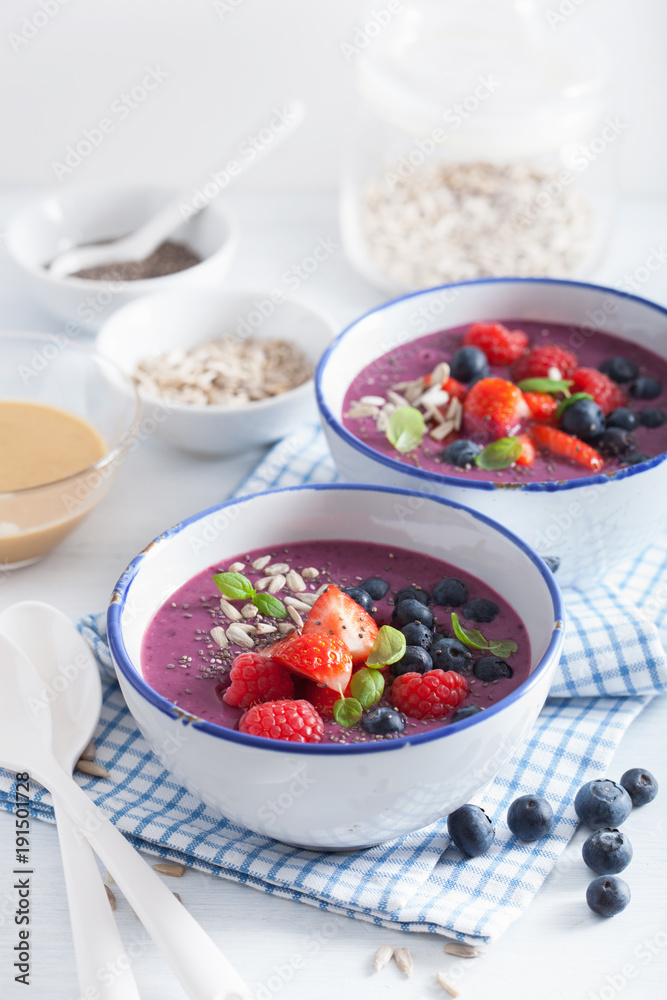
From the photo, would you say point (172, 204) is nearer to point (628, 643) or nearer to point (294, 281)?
point (294, 281)

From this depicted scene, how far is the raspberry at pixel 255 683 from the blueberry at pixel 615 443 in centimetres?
74

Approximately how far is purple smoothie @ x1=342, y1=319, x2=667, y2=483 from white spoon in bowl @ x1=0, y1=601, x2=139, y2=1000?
0.57 m

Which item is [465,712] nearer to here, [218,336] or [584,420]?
[584,420]

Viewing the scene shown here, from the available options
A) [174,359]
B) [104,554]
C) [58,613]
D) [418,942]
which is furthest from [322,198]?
[418,942]

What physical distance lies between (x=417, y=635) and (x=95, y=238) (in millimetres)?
1729

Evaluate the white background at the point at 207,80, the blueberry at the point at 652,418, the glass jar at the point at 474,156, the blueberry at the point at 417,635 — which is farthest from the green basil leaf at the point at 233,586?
the white background at the point at 207,80

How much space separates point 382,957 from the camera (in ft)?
3.74

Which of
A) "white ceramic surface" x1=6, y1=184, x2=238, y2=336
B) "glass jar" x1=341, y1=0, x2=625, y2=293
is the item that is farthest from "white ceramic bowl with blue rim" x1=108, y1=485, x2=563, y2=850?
"glass jar" x1=341, y1=0, x2=625, y2=293

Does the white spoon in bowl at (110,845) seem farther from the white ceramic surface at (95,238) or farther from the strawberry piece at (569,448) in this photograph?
the white ceramic surface at (95,238)

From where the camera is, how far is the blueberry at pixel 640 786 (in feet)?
4.31

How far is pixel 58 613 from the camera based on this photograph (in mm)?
1517

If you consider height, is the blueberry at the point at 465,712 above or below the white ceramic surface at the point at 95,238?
above

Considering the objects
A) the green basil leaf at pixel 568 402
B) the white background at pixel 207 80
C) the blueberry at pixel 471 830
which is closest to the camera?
the blueberry at pixel 471 830

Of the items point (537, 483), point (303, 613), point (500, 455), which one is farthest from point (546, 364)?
point (303, 613)
